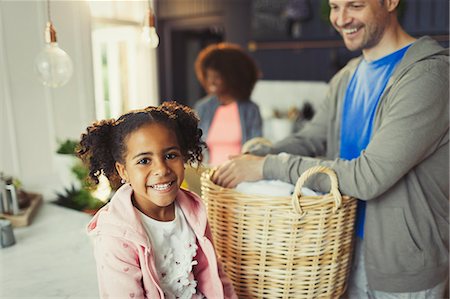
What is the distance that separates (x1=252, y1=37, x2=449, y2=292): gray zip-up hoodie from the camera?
105 centimetres

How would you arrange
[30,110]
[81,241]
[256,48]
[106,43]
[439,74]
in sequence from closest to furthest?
[439,74] < [81,241] < [30,110] < [106,43] < [256,48]

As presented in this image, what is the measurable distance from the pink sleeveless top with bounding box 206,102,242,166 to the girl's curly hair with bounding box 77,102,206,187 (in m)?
1.49

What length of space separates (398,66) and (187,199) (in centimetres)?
66

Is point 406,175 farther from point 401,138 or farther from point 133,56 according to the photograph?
point 133,56

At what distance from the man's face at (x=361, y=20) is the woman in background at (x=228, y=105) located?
1.25 m

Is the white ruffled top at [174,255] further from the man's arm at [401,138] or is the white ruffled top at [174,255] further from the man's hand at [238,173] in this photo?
the man's arm at [401,138]

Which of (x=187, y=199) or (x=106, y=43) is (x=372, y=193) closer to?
(x=187, y=199)

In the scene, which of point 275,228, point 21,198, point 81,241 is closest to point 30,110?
point 21,198

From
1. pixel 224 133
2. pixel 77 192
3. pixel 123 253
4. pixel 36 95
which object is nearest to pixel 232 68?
pixel 224 133

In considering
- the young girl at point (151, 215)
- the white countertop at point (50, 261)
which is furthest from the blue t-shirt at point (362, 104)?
the white countertop at point (50, 261)

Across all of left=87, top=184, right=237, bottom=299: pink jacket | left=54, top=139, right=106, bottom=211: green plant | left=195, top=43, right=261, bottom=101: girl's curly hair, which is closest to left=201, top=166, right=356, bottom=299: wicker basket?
left=87, top=184, right=237, bottom=299: pink jacket

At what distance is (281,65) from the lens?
389 cm

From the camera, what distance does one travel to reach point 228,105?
2547mm

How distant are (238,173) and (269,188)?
100 millimetres
